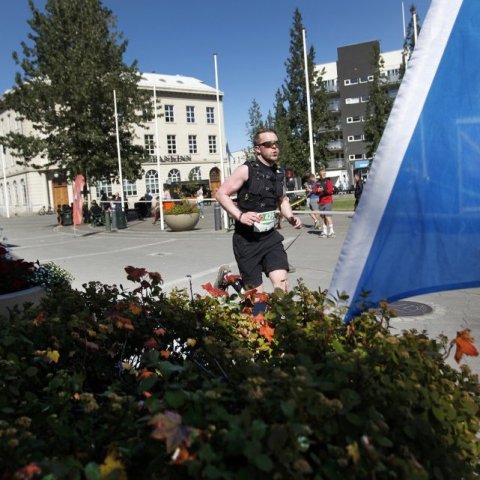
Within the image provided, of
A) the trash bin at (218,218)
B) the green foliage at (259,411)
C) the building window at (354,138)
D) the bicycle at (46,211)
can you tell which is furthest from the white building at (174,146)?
the green foliage at (259,411)

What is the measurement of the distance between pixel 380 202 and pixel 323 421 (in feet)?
3.58

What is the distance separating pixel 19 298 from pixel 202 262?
6821mm

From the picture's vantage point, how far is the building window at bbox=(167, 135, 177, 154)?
194ft

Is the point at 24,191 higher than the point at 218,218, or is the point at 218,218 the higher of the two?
the point at 24,191

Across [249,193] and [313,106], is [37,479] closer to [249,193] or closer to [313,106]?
[249,193]

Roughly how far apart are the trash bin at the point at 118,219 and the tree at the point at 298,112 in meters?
24.9

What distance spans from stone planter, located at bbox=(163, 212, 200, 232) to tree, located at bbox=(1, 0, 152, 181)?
10713 millimetres

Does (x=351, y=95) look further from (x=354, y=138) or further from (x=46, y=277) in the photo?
(x=46, y=277)

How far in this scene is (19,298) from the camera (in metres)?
4.65

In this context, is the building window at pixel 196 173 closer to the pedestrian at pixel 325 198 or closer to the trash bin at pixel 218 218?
the trash bin at pixel 218 218

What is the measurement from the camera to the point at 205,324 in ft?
8.71

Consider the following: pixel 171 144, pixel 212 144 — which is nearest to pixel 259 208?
pixel 171 144

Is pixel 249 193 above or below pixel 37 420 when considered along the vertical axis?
above

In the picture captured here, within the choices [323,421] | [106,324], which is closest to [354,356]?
[323,421]
